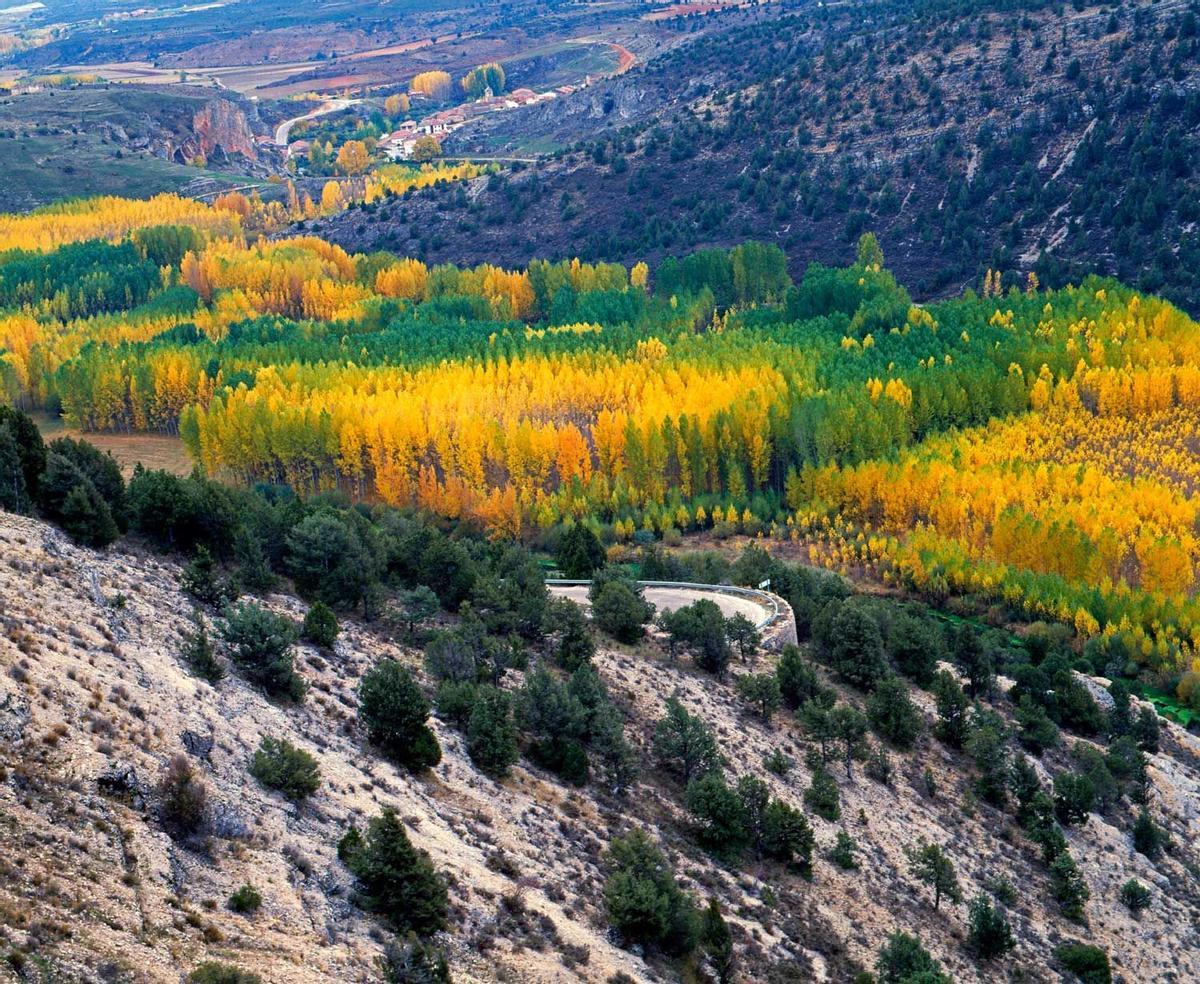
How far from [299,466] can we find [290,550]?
50.4m

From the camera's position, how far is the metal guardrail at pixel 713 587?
70.5 metres

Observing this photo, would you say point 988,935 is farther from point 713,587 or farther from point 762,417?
point 762,417

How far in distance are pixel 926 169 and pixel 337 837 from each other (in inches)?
5760

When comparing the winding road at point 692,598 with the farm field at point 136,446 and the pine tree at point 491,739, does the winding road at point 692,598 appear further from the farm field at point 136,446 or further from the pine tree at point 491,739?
the farm field at point 136,446

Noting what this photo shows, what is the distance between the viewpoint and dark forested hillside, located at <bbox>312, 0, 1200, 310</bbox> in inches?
6033

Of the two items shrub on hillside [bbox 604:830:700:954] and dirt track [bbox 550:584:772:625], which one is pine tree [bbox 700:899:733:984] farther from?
dirt track [bbox 550:584:772:625]

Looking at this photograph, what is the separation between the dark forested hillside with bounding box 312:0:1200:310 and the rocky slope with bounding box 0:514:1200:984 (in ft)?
312

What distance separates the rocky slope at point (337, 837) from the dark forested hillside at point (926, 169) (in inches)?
3739

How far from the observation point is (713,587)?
74250mm

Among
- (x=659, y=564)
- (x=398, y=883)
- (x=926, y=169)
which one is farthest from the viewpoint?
(x=926, y=169)

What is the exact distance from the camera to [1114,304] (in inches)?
5017

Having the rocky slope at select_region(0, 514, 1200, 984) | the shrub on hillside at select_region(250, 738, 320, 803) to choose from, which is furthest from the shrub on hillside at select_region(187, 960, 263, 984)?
the shrub on hillside at select_region(250, 738, 320, 803)

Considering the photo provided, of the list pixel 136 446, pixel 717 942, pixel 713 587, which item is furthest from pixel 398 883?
pixel 136 446

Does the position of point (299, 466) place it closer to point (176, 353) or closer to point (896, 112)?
point (176, 353)
